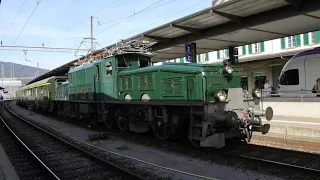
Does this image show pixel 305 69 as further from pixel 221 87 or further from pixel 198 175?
pixel 198 175

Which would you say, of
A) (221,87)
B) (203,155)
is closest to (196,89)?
(221,87)

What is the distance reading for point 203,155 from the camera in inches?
312

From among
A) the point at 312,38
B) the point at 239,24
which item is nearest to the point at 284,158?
the point at 239,24

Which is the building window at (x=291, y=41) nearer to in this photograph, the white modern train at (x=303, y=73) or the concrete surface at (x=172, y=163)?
the white modern train at (x=303, y=73)

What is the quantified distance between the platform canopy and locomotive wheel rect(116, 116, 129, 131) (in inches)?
230

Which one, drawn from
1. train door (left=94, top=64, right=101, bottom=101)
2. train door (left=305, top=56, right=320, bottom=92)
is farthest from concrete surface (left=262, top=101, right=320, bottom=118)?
train door (left=94, top=64, right=101, bottom=101)

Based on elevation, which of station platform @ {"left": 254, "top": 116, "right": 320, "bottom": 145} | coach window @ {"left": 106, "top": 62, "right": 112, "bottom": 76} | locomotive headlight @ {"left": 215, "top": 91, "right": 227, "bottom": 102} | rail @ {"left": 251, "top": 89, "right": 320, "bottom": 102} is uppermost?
coach window @ {"left": 106, "top": 62, "right": 112, "bottom": 76}

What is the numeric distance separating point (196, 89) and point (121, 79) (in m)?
4.29

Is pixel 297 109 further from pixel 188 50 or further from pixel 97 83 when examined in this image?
pixel 97 83

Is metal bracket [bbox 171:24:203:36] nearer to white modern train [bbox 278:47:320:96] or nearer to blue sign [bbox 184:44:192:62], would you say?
blue sign [bbox 184:44:192:62]

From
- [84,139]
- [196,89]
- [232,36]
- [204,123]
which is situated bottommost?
[84,139]

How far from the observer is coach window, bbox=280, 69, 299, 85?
1598 cm

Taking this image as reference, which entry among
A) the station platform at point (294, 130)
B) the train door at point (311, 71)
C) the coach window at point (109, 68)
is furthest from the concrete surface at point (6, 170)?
the train door at point (311, 71)

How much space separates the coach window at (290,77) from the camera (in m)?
16.0
